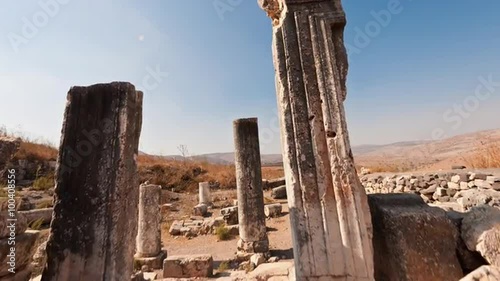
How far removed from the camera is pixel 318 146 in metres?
2.18

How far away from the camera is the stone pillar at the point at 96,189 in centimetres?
210

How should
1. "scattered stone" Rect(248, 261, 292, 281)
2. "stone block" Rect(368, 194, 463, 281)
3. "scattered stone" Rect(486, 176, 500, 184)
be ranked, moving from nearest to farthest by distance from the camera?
"stone block" Rect(368, 194, 463, 281)
"scattered stone" Rect(248, 261, 292, 281)
"scattered stone" Rect(486, 176, 500, 184)

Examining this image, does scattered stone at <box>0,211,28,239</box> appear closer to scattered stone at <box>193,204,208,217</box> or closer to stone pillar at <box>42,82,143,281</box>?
stone pillar at <box>42,82,143,281</box>

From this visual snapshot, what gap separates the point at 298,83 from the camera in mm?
2324

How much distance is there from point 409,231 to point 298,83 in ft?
5.06

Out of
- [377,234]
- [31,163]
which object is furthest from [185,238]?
[31,163]

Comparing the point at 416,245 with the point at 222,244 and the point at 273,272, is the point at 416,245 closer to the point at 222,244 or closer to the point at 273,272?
the point at 273,272

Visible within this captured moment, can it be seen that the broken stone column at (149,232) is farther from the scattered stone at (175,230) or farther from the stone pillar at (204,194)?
the stone pillar at (204,194)

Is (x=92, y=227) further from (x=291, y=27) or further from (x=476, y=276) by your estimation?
(x=476, y=276)

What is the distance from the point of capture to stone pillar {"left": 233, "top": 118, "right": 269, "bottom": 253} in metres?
6.85

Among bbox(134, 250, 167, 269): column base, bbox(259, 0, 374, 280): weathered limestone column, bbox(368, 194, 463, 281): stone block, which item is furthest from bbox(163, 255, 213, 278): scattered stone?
bbox(368, 194, 463, 281): stone block

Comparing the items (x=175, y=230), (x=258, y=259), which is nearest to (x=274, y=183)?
(x=175, y=230)

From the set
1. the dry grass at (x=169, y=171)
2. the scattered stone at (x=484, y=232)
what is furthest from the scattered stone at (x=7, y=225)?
the dry grass at (x=169, y=171)

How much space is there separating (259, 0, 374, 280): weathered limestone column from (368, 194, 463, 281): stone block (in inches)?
9.1
